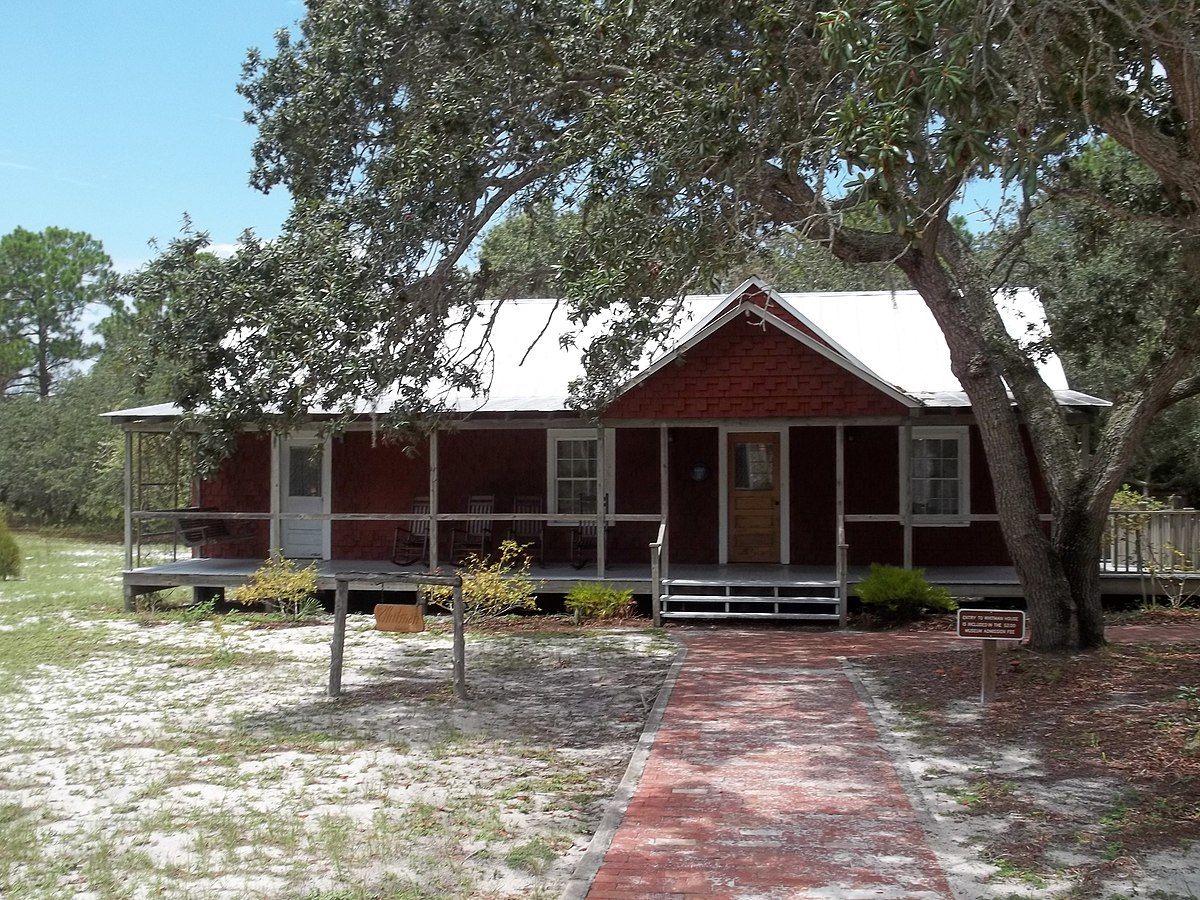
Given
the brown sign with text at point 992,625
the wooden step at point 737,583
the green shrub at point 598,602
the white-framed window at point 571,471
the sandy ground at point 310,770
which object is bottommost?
the sandy ground at point 310,770

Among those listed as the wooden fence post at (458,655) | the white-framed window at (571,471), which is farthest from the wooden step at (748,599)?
the wooden fence post at (458,655)

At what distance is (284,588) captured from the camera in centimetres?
1562

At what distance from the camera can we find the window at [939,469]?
17203 millimetres

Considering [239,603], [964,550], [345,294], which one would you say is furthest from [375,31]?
[964,550]

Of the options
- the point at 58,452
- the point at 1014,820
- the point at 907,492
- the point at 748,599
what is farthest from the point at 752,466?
the point at 58,452

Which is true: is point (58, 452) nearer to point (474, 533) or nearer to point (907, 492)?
point (474, 533)

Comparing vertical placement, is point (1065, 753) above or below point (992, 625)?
below

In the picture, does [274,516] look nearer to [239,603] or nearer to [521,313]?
[239,603]

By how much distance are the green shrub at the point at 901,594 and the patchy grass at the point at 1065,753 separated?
260 cm

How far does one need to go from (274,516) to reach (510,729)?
8729 mm

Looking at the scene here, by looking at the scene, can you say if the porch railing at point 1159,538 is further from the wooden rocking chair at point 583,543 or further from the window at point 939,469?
the wooden rocking chair at point 583,543

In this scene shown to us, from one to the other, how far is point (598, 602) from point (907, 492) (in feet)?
14.5

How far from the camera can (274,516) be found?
16.9 meters

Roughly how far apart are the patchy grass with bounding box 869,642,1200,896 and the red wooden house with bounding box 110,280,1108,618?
4.16 m
